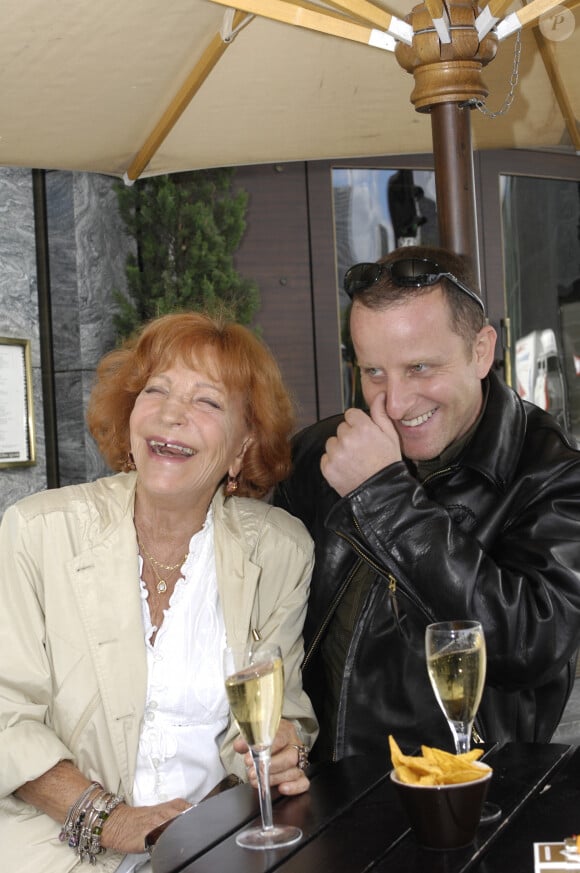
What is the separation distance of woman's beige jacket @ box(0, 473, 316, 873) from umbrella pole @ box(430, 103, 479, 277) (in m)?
1.33

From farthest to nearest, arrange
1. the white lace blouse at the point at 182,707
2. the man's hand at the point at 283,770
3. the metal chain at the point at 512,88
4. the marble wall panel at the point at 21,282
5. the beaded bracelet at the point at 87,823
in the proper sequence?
the marble wall panel at the point at 21,282
the metal chain at the point at 512,88
the white lace blouse at the point at 182,707
the beaded bracelet at the point at 87,823
the man's hand at the point at 283,770

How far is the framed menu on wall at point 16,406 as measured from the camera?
16.5 feet

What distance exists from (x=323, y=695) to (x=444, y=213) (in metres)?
1.54

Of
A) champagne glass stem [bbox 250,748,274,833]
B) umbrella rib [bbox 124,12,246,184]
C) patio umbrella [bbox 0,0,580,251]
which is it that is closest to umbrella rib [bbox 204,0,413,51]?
patio umbrella [bbox 0,0,580,251]

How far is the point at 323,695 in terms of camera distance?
2.63m

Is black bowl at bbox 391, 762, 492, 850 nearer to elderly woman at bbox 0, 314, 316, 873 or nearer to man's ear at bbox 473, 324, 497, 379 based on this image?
elderly woman at bbox 0, 314, 316, 873

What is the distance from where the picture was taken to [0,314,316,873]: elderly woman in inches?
83.6

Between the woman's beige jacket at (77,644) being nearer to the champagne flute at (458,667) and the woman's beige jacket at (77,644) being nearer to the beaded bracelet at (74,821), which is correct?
the beaded bracelet at (74,821)

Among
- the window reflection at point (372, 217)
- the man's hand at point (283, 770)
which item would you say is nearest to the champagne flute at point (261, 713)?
the man's hand at point (283, 770)

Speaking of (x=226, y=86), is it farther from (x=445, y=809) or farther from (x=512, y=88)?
(x=445, y=809)

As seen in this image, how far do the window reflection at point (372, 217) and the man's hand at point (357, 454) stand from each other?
3870 millimetres

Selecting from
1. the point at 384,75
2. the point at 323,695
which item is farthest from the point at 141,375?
the point at 384,75

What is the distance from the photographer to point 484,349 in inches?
100

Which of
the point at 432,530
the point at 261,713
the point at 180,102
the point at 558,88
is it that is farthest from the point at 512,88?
the point at 261,713
